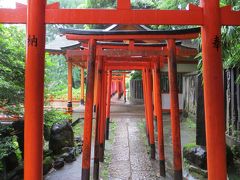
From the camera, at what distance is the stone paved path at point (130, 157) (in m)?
6.95

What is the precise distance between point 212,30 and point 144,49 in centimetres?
279

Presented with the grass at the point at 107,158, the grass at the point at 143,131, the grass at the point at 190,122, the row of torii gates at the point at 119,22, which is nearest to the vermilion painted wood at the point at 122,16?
Result: the row of torii gates at the point at 119,22

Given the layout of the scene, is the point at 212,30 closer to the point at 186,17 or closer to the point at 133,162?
the point at 186,17

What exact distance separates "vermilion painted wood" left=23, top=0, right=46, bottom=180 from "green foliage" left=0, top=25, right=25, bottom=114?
1788mm

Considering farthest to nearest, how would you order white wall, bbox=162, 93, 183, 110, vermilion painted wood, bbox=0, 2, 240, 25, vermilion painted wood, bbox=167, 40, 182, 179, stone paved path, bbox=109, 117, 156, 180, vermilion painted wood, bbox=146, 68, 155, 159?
white wall, bbox=162, 93, 183, 110 < vermilion painted wood, bbox=146, 68, 155, 159 < stone paved path, bbox=109, 117, 156, 180 < vermilion painted wood, bbox=167, 40, 182, 179 < vermilion painted wood, bbox=0, 2, 240, 25

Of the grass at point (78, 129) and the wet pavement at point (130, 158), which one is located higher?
the grass at point (78, 129)

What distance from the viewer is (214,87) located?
360 cm

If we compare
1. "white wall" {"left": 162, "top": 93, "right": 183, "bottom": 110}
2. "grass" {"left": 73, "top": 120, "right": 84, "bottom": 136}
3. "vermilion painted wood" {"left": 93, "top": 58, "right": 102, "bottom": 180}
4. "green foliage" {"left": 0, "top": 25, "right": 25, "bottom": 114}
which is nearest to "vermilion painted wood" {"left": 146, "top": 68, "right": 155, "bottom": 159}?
"vermilion painted wood" {"left": 93, "top": 58, "right": 102, "bottom": 180}

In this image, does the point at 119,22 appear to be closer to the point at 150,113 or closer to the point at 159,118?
the point at 159,118

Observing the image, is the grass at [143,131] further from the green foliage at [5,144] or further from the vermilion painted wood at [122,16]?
the vermilion painted wood at [122,16]

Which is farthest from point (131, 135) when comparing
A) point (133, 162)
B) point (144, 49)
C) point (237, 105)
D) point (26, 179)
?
point (26, 179)

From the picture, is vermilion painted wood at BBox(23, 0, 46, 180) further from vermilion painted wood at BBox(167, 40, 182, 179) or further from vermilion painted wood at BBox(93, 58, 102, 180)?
vermilion painted wood at BBox(93, 58, 102, 180)

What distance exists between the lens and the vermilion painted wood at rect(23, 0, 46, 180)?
11.6 feet

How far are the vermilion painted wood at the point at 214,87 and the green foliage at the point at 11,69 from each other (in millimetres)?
3190
